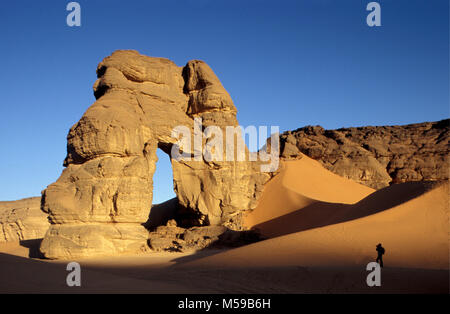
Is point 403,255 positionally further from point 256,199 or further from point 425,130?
point 425,130

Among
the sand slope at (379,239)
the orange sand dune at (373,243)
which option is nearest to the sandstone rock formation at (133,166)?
the orange sand dune at (373,243)

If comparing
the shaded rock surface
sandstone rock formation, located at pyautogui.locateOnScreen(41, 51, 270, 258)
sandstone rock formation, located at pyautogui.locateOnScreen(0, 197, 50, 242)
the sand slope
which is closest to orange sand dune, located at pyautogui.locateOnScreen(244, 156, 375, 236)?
sandstone rock formation, located at pyautogui.locateOnScreen(41, 51, 270, 258)

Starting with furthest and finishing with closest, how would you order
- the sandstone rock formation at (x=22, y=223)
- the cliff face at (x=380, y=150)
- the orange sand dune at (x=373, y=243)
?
the cliff face at (x=380, y=150), the sandstone rock formation at (x=22, y=223), the orange sand dune at (x=373, y=243)

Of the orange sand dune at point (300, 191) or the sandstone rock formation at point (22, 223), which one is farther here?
the sandstone rock formation at point (22, 223)

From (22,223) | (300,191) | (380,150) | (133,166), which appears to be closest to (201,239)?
(133,166)

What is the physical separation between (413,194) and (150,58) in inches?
552

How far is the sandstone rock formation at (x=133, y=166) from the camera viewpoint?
14.4m

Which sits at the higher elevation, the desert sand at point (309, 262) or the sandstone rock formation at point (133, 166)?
the sandstone rock formation at point (133, 166)

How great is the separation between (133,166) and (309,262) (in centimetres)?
866

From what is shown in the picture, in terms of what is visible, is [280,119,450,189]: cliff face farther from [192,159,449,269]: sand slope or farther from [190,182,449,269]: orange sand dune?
[190,182,449,269]: orange sand dune

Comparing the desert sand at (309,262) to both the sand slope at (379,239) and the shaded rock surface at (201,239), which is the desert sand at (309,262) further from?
the shaded rock surface at (201,239)

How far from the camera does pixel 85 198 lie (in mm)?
14688

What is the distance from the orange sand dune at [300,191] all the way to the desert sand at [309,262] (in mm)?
1530
